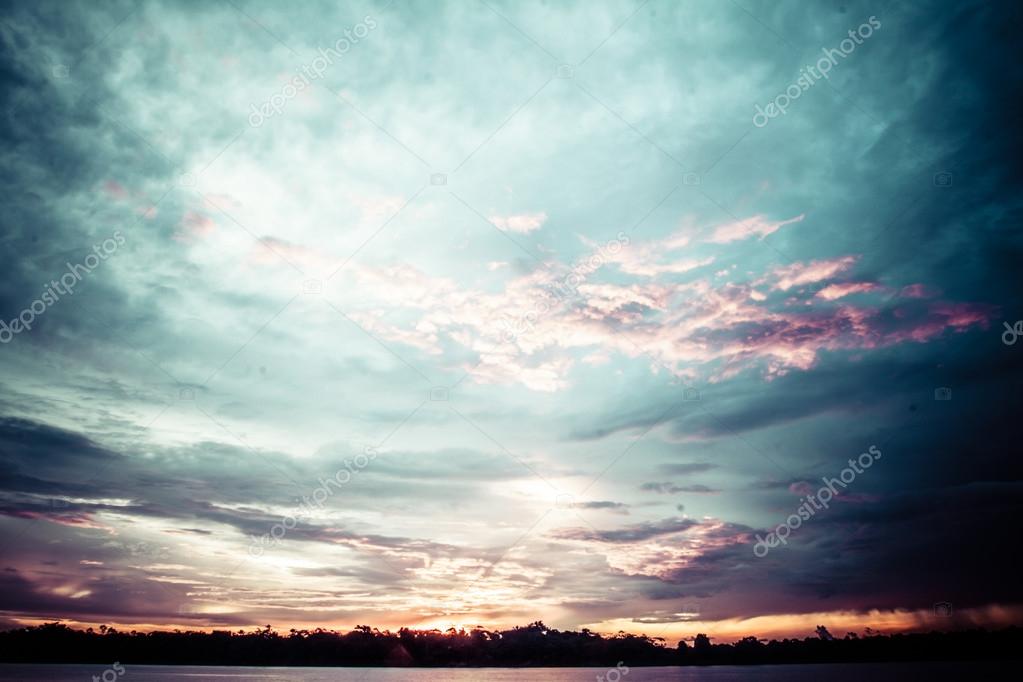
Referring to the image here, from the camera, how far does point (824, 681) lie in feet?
511

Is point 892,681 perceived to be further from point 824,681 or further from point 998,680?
point 998,680

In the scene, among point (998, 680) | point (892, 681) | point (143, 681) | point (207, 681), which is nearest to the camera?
point (998, 680)

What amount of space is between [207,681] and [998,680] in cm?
21579

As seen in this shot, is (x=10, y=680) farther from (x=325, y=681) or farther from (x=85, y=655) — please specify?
(x=325, y=681)

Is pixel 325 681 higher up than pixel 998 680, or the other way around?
pixel 998 680

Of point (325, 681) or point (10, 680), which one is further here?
point (325, 681)

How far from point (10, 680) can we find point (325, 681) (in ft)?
279

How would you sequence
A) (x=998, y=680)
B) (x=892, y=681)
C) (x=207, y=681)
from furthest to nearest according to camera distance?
(x=207, y=681) < (x=892, y=681) < (x=998, y=680)

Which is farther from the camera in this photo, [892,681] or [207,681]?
[207,681]

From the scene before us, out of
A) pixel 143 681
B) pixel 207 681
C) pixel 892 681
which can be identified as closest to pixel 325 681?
pixel 207 681

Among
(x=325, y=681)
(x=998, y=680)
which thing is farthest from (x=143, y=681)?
(x=998, y=680)

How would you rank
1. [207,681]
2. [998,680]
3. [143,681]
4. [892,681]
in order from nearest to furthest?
1. [998,680]
2. [892,681]
3. [143,681]
4. [207,681]

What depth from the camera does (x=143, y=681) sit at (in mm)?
178625

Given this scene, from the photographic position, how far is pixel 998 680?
127750mm
